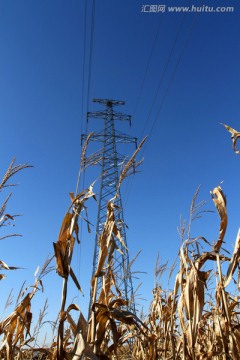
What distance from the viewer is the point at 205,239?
2152 mm

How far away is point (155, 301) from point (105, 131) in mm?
10795

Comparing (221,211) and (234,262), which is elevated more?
(221,211)

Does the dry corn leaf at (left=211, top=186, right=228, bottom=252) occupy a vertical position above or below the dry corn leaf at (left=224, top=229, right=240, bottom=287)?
above

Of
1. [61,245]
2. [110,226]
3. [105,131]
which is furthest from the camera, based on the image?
[105,131]

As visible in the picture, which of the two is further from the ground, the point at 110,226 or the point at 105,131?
the point at 105,131

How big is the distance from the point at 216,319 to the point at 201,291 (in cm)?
72

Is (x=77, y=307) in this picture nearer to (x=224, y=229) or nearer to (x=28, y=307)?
(x=28, y=307)

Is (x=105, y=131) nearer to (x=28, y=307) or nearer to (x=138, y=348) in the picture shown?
(x=138, y=348)

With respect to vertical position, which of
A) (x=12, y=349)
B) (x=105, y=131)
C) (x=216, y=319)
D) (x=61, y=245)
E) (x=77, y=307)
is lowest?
(x=12, y=349)

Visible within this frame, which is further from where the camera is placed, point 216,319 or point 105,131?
point 105,131

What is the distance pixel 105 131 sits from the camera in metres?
13.6

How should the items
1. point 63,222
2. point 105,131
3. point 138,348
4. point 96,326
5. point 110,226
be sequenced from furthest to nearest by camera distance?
1. point 105,131
2. point 138,348
3. point 110,226
4. point 63,222
5. point 96,326

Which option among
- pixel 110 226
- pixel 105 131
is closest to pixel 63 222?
pixel 110 226

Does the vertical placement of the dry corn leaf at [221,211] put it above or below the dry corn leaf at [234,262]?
above
